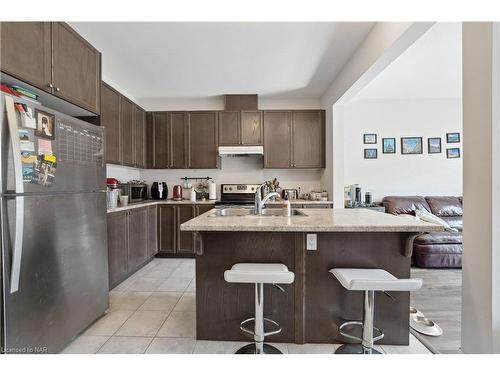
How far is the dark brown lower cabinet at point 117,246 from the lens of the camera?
9.00ft

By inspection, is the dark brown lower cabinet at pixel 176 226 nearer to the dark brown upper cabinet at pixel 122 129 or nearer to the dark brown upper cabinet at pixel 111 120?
the dark brown upper cabinet at pixel 122 129

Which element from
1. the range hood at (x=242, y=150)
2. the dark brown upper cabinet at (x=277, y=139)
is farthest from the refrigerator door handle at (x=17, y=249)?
the dark brown upper cabinet at (x=277, y=139)

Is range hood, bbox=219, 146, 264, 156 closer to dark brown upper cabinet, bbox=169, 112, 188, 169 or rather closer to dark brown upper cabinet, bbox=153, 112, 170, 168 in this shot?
dark brown upper cabinet, bbox=169, 112, 188, 169

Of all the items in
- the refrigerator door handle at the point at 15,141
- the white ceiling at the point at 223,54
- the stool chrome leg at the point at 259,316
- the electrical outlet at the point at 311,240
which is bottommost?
the stool chrome leg at the point at 259,316

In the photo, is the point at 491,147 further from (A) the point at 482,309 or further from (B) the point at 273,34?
(B) the point at 273,34

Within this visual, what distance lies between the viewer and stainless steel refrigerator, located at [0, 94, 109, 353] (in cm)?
133

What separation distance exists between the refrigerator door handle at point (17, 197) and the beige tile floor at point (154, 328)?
0.80m

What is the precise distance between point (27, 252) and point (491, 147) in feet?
8.52

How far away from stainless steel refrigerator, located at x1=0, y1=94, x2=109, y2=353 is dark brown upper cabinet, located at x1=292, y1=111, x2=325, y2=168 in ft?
9.74

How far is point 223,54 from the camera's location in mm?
2805

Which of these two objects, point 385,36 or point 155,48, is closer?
point 385,36

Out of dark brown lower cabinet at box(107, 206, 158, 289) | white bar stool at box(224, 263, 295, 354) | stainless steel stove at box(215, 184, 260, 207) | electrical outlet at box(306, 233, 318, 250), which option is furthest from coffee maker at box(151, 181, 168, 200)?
electrical outlet at box(306, 233, 318, 250)
